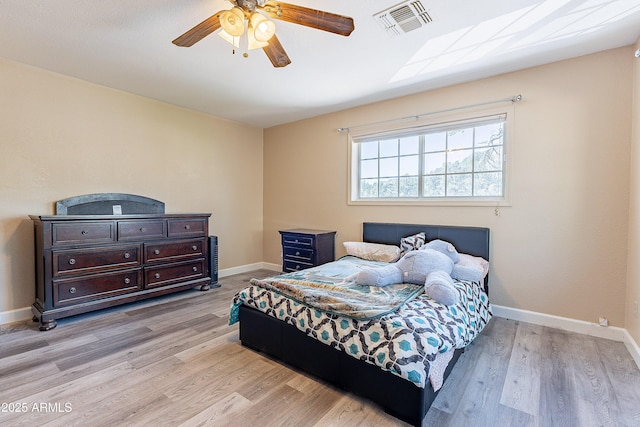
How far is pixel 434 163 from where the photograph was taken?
352cm

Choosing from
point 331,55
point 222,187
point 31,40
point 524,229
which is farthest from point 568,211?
point 31,40

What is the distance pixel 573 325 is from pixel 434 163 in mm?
2086

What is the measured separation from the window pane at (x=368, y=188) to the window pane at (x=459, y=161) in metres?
0.99

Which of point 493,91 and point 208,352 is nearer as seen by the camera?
point 208,352

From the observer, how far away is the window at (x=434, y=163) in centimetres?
314

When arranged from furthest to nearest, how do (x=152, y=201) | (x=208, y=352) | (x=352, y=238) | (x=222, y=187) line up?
(x=222, y=187) → (x=352, y=238) → (x=152, y=201) → (x=208, y=352)

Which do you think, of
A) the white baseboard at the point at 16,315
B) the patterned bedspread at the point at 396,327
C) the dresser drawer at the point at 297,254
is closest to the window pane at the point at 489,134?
the patterned bedspread at the point at 396,327

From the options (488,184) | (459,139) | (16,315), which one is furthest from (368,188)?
(16,315)

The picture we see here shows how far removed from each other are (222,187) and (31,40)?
8.68ft

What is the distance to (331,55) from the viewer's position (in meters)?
2.63

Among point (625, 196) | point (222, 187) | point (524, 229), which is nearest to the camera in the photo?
point (625, 196)

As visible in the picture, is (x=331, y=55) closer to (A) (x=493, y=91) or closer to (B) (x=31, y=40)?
(A) (x=493, y=91)

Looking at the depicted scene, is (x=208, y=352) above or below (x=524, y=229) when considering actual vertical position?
below

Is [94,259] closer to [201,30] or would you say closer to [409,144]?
[201,30]
